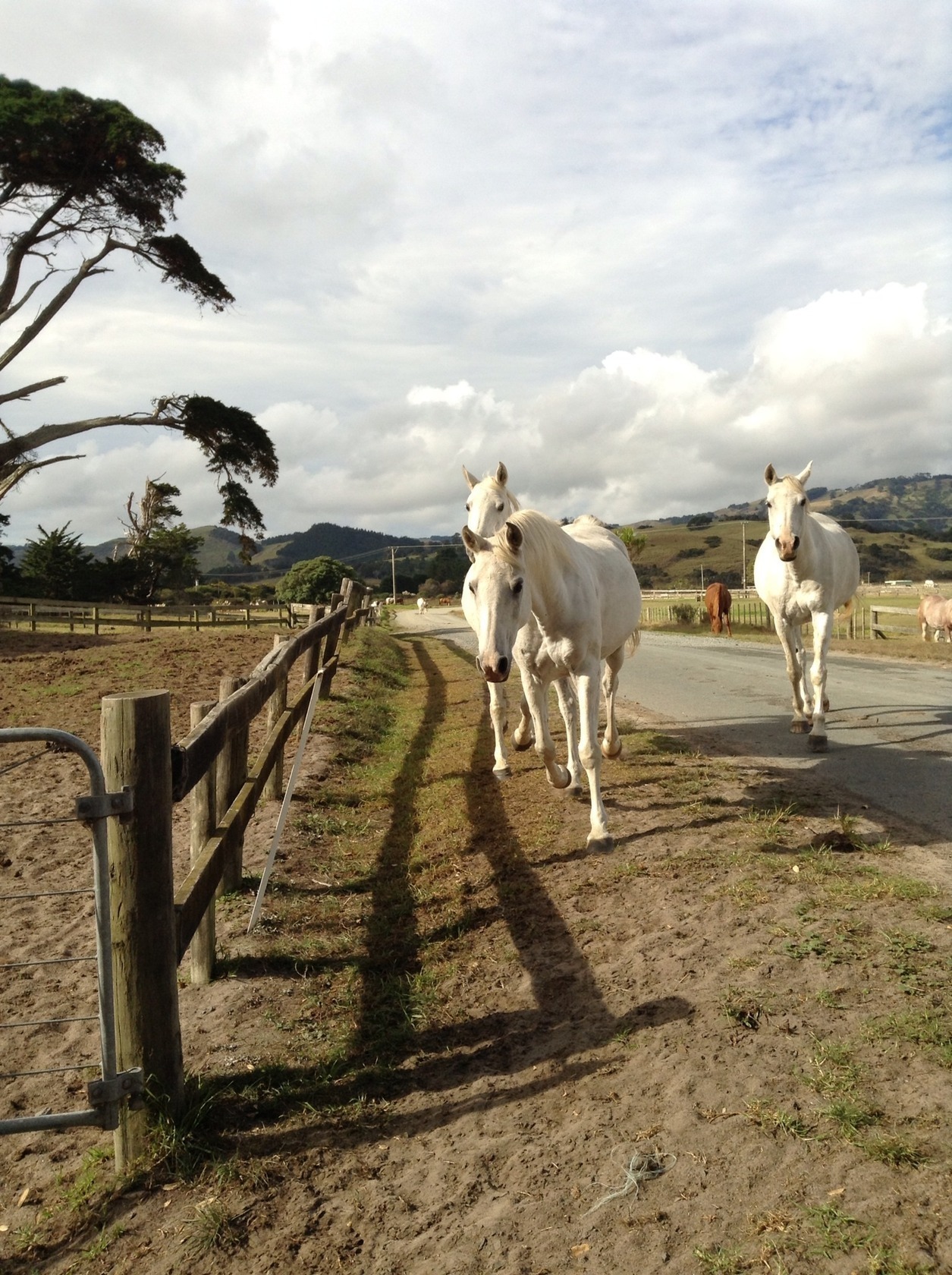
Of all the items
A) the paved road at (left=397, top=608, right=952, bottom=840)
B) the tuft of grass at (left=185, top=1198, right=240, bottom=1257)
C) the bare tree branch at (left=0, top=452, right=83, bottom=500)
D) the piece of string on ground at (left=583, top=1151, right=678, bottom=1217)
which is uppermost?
the bare tree branch at (left=0, top=452, right=83, bottom=500)

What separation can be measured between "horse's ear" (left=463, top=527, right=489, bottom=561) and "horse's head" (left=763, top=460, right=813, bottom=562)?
415cm

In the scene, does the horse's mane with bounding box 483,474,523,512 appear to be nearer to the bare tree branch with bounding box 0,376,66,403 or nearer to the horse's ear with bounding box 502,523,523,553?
the horse's ear with bounding box 502,523,523,553

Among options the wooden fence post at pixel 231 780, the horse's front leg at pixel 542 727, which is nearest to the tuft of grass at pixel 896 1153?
the wooden fence post at pixel 231 780

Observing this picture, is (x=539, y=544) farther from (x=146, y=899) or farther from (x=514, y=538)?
(x=146, y=899)

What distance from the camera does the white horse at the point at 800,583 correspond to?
26.0 feet

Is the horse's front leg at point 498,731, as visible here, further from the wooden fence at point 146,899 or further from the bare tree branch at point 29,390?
the bare tree branch at point 29,390

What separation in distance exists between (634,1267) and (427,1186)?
2.34ft

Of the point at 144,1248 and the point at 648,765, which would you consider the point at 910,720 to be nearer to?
the point at 648,765

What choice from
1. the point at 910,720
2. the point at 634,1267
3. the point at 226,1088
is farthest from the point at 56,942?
the point at 910,720

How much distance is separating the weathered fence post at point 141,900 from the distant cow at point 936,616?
2229cm

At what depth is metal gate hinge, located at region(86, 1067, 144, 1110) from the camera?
265cm

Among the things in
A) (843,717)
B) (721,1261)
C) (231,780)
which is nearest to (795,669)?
(843,717)

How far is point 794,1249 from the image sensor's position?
6.74 feet

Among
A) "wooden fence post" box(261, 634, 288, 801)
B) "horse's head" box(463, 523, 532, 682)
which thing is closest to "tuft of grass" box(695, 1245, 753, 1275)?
"horse's head" box(463, 523, 532, 682)
